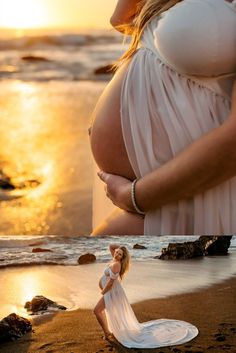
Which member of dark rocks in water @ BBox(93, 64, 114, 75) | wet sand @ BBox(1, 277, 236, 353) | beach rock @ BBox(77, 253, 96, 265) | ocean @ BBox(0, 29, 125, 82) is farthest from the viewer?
ocean @ BBox(0, 29, 125, 82)

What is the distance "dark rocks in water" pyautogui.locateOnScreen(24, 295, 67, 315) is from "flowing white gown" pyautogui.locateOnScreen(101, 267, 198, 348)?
0.05m

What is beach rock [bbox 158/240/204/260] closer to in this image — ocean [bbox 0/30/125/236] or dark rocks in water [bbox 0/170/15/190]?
ocean [bbox 0/30/125/236]

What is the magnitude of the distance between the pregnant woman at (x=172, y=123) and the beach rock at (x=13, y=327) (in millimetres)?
240

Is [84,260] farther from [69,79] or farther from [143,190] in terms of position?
[69,79]

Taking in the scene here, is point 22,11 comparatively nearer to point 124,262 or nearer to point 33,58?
point 124,262

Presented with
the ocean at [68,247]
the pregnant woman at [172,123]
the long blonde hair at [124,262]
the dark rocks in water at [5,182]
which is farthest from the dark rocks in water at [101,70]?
the long blonde hair at [124,262]

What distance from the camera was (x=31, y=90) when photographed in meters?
2.89

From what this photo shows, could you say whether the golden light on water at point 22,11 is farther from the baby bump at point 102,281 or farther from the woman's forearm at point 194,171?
the baby bump at point 102,281

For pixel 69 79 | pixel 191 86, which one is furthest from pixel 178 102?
pixel 69 79

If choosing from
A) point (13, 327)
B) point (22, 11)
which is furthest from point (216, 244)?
point (22, 11)

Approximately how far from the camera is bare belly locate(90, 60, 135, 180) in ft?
3.10

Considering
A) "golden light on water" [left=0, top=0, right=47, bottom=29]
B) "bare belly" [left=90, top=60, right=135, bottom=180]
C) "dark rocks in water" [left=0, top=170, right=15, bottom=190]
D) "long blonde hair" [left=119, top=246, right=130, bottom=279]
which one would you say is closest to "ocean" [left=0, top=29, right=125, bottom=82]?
"dark rocks in water" [left=0, top=170, right=15, bottom=190]

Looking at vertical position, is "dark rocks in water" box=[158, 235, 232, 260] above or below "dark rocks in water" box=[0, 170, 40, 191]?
below

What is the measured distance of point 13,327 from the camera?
71 centimetres
